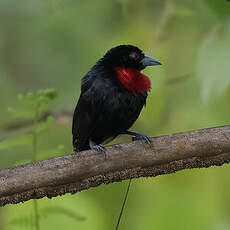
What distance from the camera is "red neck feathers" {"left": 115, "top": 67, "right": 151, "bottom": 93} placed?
10.9 feet

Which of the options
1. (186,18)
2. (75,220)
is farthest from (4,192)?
(186,18)

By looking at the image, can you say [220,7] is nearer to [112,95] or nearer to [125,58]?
[112,95]

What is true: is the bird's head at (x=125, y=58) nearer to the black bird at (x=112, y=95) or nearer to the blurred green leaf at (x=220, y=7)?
the black bird at (x=112, y=95)

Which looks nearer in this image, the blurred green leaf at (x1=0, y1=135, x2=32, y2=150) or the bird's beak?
the blurred green leaf at (x1=0, y1=135, x2=32, y2=150)

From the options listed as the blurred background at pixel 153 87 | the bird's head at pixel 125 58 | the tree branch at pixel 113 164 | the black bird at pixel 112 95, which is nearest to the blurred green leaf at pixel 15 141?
the blurred background at pixel 153 87

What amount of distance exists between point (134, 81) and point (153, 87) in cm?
52

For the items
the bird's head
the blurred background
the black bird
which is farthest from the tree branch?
the bird's head

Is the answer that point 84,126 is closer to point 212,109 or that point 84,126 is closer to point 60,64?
point 212,109

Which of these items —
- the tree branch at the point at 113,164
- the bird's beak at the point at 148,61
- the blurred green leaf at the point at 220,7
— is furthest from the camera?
the bird's beak at the point at 148,61

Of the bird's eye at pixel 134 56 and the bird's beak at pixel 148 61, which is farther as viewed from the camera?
the bird's eye at pixel 134 56

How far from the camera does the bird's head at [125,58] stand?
3.48 m

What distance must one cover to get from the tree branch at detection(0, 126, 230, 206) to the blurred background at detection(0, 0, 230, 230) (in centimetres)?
17

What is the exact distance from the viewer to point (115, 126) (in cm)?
343

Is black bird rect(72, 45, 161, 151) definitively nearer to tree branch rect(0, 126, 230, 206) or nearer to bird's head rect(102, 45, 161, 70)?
bird's head rect(102, 45, 161, 70)
